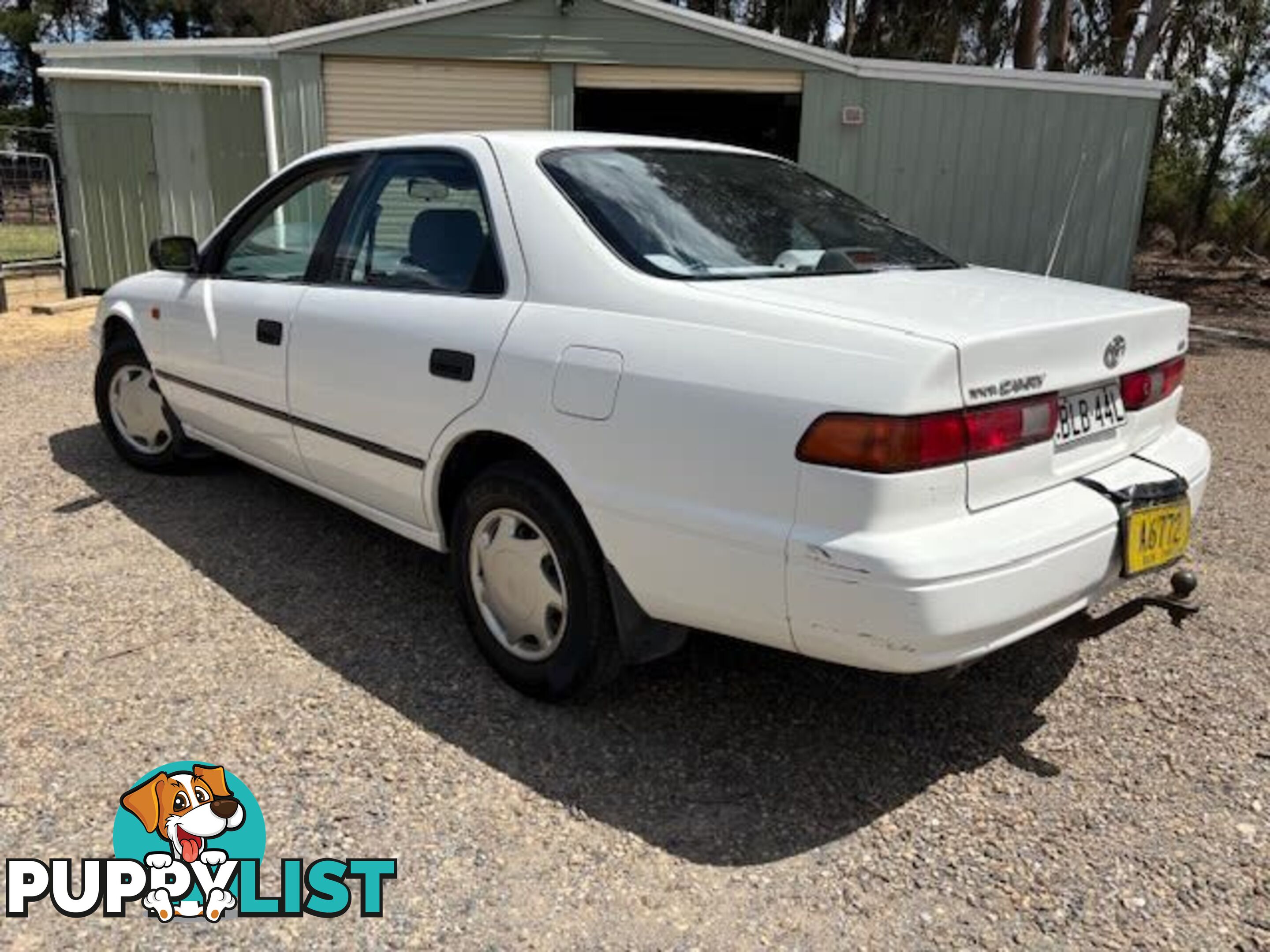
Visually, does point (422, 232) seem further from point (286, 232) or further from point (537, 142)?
point (286, 232)

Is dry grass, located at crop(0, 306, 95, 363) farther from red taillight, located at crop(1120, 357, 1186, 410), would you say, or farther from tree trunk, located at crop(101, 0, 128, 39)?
tree trunk, located at crop(101, 0, 128, 39)

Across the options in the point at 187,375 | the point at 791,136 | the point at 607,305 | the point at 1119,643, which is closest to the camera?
the point at 607,305

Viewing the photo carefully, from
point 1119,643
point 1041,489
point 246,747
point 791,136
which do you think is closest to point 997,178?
point 791,136

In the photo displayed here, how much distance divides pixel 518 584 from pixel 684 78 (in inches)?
377

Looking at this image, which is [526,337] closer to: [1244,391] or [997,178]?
[1244,391]

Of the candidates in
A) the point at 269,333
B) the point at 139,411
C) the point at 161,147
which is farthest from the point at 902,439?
the point at 161,147

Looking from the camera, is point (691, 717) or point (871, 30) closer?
point (691, 717)

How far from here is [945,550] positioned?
2.31 meters

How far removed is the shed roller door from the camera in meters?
11.3

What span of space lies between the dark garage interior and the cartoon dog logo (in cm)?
1203

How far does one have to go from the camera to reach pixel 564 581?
294 centimetres

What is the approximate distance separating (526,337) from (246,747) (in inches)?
53.0

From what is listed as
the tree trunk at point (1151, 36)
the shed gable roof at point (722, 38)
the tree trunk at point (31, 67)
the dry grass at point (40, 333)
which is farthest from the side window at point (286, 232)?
the tree trunk at point (31, 67)

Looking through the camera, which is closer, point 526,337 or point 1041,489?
point 1041,489
